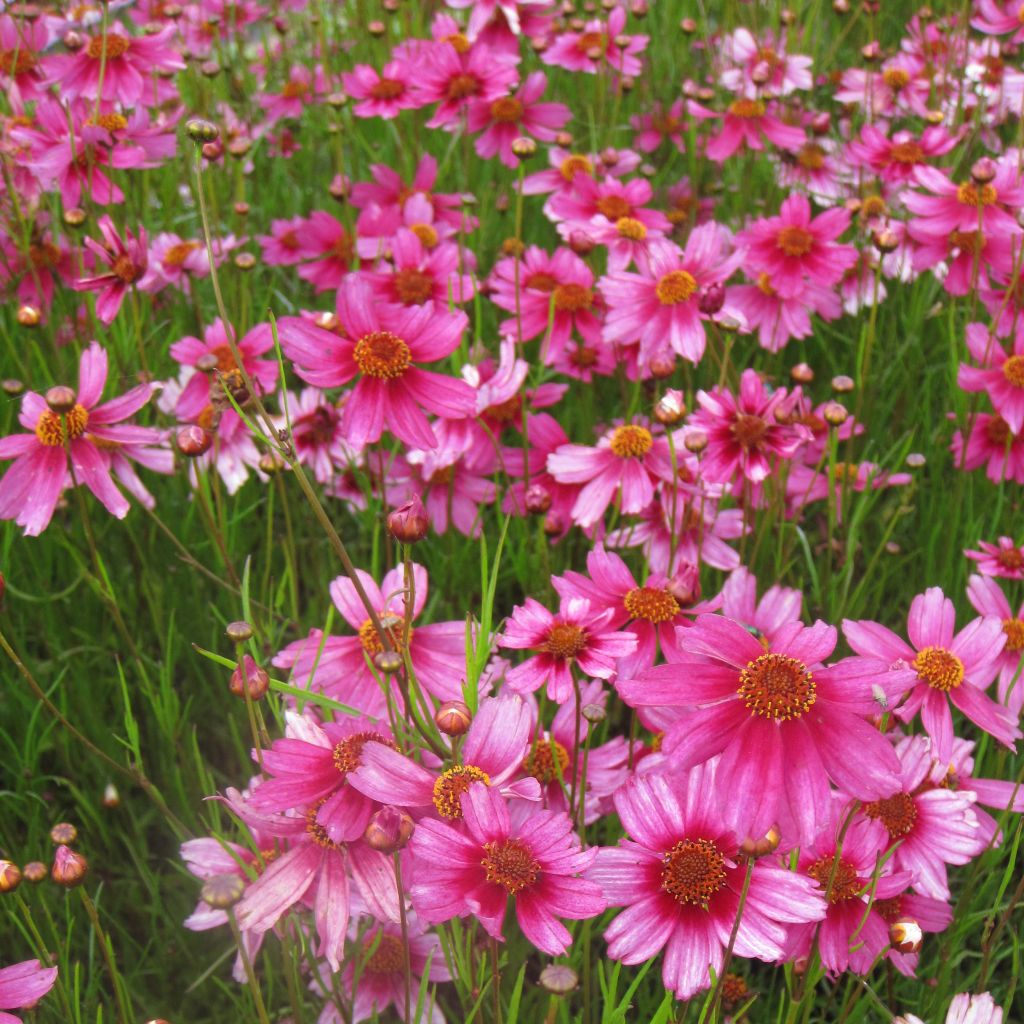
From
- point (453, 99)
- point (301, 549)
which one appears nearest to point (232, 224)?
point (453, 99)

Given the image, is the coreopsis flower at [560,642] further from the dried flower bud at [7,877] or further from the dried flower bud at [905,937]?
the dried flower bud at [7,877]

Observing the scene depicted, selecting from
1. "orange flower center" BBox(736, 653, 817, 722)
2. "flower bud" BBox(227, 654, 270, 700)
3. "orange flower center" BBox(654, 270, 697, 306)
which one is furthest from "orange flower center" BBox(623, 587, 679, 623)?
"orange flower center" BBox(654, 270, 697, 306)

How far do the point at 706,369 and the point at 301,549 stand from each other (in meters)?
0.80

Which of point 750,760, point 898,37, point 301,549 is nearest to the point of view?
point 750,760

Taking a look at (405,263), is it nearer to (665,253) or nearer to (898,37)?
(665,253)

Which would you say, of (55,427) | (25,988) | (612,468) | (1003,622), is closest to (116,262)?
(55,427)

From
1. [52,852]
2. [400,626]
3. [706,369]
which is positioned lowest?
[52,852]

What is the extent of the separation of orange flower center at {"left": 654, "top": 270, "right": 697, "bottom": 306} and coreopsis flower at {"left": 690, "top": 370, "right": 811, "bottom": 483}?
0.77ft

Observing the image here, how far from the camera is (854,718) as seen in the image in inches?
33.3

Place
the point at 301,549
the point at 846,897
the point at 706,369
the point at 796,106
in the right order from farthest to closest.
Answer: the point at 796,106, the point at 706,369, the point at 301,549, the point at 846,897

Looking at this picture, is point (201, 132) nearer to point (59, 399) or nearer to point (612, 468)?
point (59, 399)

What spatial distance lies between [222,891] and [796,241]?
1497 millimetres

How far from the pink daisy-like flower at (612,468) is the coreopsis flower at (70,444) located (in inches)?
20.9

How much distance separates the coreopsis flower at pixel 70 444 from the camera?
1331mm
